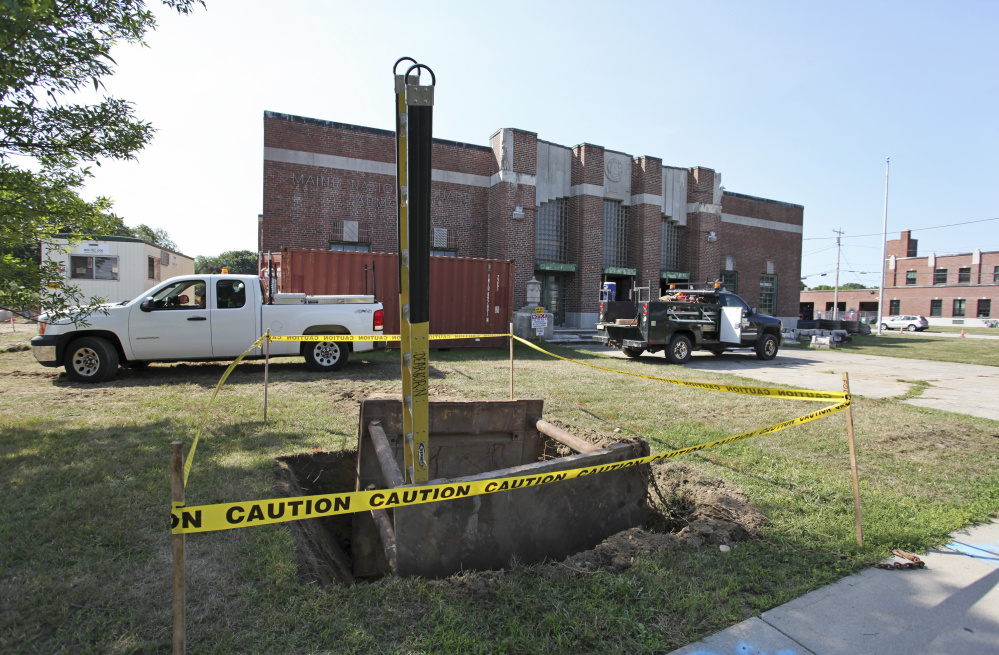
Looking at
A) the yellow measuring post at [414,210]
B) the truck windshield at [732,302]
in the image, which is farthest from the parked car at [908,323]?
the yellow measuring post at [414,210]

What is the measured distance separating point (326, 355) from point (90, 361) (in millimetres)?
3937

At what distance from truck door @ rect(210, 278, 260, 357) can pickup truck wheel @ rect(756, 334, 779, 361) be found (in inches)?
555

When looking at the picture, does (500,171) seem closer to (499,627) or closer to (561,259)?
(561,259)

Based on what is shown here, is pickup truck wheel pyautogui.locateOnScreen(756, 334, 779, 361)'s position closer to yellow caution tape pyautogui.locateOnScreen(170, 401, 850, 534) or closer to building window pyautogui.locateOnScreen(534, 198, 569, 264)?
building window pyautogui.locateOnScreen(534, 198, 569, 264)

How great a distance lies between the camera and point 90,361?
885cm

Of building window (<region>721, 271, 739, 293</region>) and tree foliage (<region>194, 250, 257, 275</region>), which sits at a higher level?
tree foliage (<region>194, 250, 257, 275</region>)

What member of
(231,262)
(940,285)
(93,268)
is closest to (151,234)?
(231,262)

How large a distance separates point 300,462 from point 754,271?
1212 inches

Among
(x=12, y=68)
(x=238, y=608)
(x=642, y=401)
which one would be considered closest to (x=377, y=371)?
(x=642, y=401)

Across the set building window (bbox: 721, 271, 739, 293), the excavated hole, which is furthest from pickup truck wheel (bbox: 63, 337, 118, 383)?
building window (bbox: 721, 271, 739, 293)

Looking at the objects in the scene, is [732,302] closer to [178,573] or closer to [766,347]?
[766,347]

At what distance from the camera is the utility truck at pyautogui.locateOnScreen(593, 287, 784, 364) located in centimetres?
1372

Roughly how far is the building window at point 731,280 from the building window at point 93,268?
32853mm

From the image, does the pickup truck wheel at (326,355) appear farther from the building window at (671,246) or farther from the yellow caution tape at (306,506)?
the building window at (671,246)
